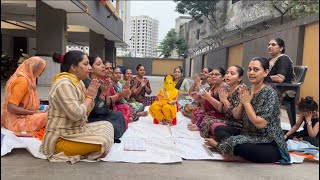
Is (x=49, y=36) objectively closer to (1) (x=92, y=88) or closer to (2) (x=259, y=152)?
(1) (x=92, y=88)

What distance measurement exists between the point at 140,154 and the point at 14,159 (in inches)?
43.8

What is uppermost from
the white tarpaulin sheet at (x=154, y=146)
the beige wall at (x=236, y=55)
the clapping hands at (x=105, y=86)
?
the beige wall at (x=236, y=55)

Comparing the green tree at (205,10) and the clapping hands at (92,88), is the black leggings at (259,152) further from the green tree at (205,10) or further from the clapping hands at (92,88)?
the green tree at (205,10)

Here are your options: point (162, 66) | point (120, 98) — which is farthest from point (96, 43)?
point (162, 66)

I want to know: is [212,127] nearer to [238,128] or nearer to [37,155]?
[238,128]

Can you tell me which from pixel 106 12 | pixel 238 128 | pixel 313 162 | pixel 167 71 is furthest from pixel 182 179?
pixel 167 71

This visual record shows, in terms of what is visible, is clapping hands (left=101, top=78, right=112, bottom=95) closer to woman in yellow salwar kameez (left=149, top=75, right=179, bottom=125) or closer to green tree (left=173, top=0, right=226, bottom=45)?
woman in yellow salwar kameez (left=149, top=75, right=179, bottom=125)

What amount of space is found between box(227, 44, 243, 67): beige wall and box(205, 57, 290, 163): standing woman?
10.4 meters

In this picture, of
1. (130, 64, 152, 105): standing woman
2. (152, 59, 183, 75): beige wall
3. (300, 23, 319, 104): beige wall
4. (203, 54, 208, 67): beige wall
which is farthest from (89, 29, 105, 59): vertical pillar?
(152, 59, 183, 75): beige wall

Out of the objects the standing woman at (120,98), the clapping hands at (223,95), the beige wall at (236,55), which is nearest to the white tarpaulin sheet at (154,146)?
the standing woman at (120,98)

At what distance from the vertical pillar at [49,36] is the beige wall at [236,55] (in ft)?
22.3

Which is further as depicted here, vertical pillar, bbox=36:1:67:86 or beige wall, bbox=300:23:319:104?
vertical pillar, bbox=36:1:67:86

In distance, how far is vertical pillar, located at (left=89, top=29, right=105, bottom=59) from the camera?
1688cm

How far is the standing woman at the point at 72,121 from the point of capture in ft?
8.84
